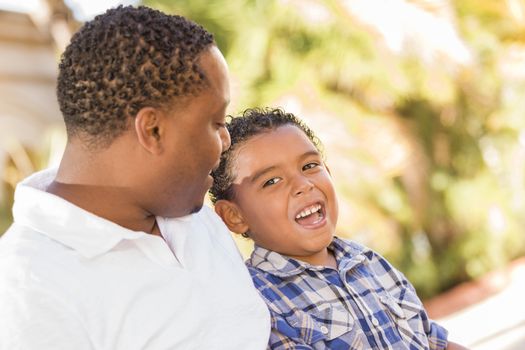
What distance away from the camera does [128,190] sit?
1.46m

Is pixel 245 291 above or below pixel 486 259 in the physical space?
below

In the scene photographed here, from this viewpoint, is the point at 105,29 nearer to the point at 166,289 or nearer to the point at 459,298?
the point at 166,289

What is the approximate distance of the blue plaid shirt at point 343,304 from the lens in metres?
1.78

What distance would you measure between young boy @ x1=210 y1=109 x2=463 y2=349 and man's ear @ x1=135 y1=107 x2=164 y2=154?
539mm

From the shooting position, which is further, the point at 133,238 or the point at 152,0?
the point at 152,0

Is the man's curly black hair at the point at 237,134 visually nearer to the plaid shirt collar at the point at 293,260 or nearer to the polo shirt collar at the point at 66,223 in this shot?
the plaid shirt collar at the point at 293,260

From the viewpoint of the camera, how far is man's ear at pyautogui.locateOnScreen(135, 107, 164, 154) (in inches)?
55.7

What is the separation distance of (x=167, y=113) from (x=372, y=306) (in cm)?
78

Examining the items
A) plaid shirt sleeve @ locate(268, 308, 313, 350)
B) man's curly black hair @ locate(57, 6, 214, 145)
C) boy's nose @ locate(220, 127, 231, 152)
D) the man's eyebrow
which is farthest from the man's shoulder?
the man's eyebrow

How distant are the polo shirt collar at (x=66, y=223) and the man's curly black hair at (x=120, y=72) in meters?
0.13

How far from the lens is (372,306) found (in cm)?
190

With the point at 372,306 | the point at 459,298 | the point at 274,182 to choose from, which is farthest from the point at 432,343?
the point at 459,298

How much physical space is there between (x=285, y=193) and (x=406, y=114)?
384cm

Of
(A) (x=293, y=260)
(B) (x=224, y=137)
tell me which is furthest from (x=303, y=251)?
(B) (x=224, y=137)
